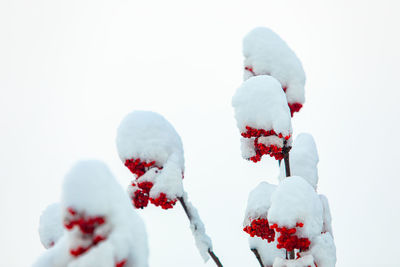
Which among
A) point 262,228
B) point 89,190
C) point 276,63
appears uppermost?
point 276,63

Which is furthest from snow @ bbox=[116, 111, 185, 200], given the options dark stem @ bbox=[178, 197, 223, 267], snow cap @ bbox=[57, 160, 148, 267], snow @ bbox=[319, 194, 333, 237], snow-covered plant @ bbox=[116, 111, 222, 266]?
snow @ bbox=[319, 194, 333, 237]

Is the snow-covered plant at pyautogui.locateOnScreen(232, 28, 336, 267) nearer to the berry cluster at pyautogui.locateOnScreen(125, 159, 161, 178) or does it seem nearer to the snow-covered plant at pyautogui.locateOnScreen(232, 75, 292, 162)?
the snow-covered plant at pyautogui.locateOnScreen(232, 75, 292, 162)

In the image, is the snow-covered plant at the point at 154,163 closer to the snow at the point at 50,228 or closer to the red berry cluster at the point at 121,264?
the snow at the point at 50,228

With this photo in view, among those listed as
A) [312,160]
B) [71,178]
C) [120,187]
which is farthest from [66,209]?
[312,160]

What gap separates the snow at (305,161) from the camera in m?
3.97

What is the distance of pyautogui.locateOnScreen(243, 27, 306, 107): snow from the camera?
371cm

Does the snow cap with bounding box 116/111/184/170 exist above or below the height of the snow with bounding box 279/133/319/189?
above

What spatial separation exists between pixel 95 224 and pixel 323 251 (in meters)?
2.16

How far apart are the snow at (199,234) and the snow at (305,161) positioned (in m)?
1.11

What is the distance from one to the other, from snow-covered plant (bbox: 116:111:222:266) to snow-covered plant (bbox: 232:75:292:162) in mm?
609

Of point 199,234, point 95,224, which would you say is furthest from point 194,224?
point 95,224

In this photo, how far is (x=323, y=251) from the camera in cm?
326

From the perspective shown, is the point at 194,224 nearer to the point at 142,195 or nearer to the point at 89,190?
the point at 142,195

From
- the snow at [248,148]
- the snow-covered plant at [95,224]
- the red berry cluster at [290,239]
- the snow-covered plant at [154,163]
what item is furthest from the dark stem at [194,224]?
the snow-covered plant at [95,224]
